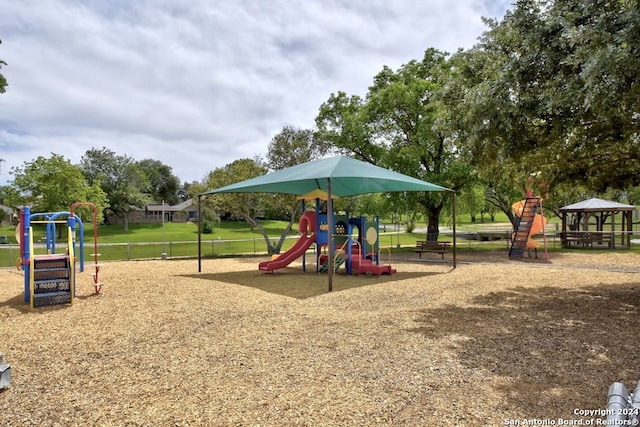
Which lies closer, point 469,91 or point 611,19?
point 611,19

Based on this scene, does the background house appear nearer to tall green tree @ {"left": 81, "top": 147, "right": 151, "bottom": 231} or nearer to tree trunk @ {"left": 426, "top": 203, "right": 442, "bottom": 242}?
tall green tree @ {"left": 81, "top": 147, "right": 151, "bottom": 231}

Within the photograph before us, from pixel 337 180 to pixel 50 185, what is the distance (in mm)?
29135

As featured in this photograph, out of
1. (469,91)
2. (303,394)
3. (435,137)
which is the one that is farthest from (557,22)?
(435,137)

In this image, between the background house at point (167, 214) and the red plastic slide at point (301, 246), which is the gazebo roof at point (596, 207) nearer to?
the red plastic slide at point (301, 246)

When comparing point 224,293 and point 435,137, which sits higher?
point 435,137

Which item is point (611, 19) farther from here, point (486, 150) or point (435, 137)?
point (435, 137)

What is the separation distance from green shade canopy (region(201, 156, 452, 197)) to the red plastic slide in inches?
43.4

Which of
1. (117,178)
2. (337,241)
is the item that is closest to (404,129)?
(337,241)

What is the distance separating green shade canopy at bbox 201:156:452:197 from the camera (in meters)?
10.1

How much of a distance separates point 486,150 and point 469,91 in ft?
3.76

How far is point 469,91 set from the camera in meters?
6.85

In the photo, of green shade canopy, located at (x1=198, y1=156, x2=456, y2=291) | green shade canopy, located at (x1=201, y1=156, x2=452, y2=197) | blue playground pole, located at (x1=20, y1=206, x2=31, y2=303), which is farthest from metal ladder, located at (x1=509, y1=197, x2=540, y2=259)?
blue playground pole, located at (x1=20, y1=206, x2=31, y2=303)

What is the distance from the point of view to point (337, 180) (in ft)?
44.3

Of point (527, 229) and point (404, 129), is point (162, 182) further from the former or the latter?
point (527, 229)
